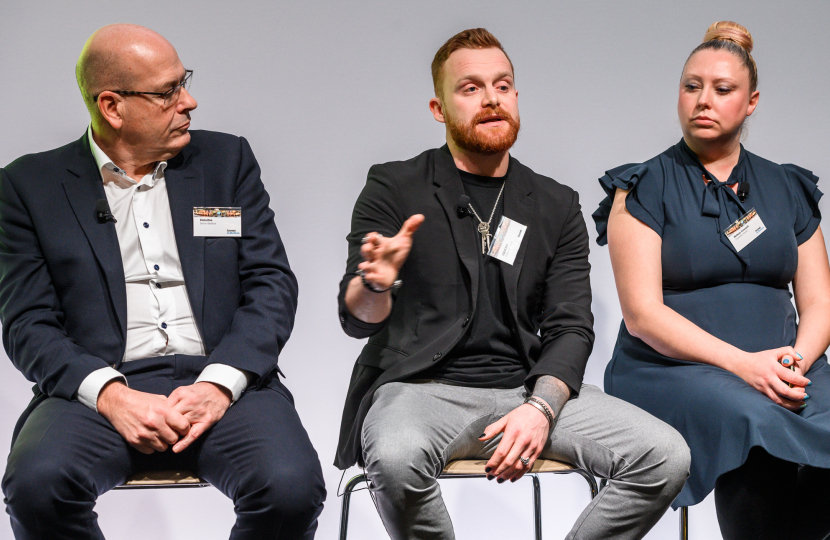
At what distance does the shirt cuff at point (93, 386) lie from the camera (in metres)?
1.89

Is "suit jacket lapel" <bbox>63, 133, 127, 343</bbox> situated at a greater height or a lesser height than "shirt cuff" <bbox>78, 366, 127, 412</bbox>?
greater

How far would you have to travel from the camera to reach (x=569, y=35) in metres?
3.31

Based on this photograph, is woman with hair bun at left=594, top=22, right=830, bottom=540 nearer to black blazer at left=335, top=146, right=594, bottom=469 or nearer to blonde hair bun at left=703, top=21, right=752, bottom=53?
blonde hair bun at left=703, top=21, right=752, bottom=53

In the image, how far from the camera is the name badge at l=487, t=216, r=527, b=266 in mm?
2236

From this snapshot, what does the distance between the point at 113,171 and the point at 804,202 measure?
2.05 meters

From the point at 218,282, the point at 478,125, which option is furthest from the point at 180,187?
the point at 478,125

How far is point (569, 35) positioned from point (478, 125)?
1.25m

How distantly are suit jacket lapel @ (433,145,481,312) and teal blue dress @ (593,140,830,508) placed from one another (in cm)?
51

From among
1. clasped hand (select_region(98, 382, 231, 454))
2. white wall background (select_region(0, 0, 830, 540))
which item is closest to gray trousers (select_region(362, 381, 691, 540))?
clasped hand (select_region(98, 382, 231, 454))

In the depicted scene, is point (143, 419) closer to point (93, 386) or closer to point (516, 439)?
point (93, 386)

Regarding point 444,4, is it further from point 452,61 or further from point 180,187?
point 180,187

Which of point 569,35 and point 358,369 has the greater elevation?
point 569,35

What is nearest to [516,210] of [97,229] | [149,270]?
[149,270]

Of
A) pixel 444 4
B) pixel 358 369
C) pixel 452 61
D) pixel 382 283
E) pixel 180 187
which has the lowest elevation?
pixel 358 369
